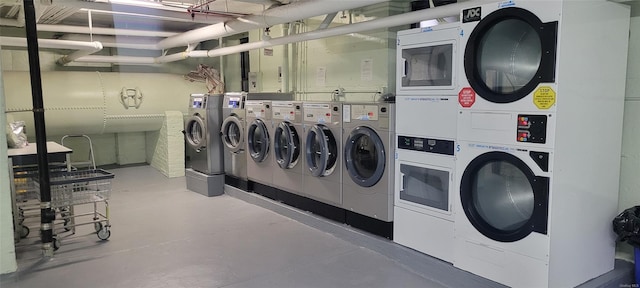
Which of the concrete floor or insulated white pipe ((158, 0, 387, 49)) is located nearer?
the concrete floor

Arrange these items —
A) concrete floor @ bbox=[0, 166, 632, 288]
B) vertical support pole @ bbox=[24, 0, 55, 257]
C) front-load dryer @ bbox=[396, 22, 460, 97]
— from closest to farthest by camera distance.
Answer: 1. front-load dryer @ bbox=[396, 22, 460, 97]
2. concrete floor @ bbox=[0, 166, 632, 288]
3. vertical support pole @ bbox=[24, 0, 55, 257]

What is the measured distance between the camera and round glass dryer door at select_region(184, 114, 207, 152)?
665cm

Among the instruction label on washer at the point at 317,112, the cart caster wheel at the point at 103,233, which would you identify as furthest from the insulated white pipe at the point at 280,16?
the cart caster wheel at the point at 103,233

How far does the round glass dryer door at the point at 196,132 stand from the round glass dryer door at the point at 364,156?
299 centimetres

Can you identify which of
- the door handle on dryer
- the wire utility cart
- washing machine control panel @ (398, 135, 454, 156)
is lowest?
the wire utility cart

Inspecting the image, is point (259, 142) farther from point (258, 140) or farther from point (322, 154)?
point (322, 154)

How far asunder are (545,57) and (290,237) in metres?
2.93

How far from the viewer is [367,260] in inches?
155

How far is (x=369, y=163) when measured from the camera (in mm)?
4352

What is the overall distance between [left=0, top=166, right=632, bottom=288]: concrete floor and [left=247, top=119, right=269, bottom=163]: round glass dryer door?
65 centimetres

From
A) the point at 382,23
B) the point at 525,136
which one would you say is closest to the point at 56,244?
the point at 382,23

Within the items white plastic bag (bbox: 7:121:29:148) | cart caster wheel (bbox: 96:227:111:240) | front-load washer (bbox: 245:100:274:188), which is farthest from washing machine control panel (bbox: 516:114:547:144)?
white plastic bag (bbox: 7:121:29:148)

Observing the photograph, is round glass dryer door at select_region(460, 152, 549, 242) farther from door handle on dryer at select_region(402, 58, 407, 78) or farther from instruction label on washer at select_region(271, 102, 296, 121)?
instruction label on washer at select_region(271, 102, 296, 121)

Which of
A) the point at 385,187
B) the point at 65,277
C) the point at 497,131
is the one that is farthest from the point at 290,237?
the point at 497,131
